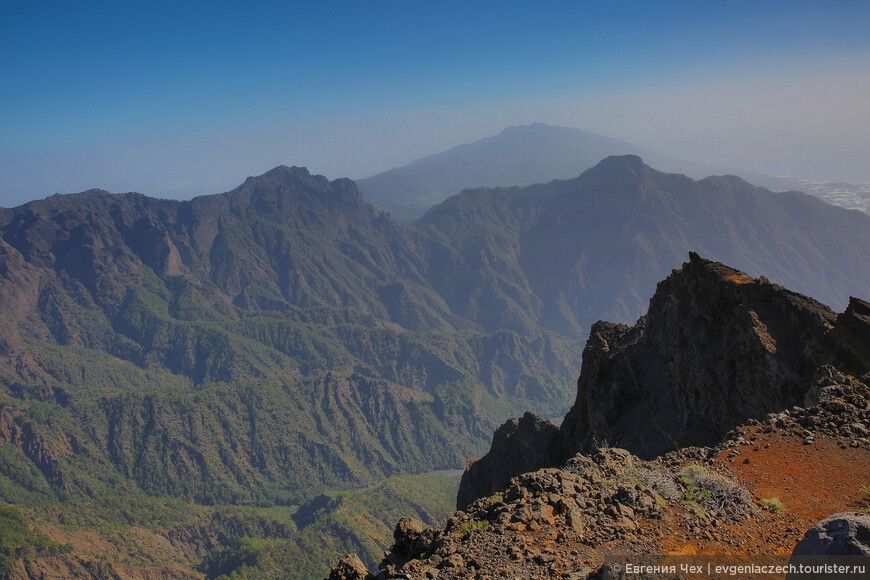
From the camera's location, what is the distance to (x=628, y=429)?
3169 centimetres

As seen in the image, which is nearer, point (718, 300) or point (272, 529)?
point (718, 300)

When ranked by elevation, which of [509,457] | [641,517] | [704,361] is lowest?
[509,457]

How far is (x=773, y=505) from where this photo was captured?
42.9 ft

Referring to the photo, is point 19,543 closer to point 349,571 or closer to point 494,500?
point 349,571

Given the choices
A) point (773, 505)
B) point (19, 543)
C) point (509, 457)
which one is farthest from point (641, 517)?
point (19, 543)

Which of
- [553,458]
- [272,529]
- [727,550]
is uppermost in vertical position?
[727,550]

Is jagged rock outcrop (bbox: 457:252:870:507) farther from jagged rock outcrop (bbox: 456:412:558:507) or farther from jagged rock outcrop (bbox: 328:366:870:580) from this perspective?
jagged rock outcrop (bbox: 328:366:870:580)

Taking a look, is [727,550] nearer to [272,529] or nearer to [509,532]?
[509,532]

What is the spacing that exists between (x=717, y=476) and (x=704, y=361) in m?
16.8

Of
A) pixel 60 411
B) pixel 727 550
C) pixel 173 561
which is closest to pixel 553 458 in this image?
pixel 727 550

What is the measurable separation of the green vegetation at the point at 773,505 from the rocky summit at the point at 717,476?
0.03 meters

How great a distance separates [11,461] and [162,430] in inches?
1658

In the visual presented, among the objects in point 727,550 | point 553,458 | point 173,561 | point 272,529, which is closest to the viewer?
point 727,550

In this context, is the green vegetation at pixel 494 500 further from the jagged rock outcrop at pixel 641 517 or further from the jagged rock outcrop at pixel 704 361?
the jagged rock outcrop at pixel 704 361
